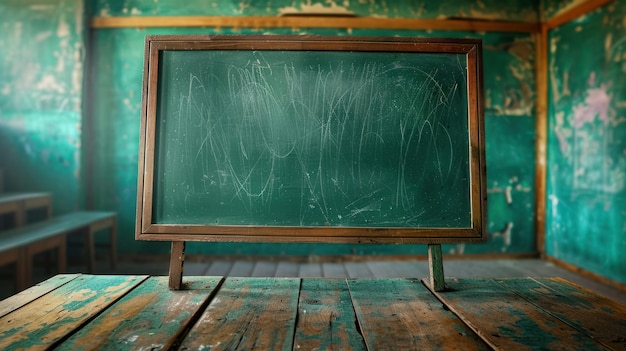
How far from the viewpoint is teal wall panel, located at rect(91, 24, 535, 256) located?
13.3ft

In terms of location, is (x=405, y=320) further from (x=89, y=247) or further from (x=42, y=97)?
(x=42, y=97)

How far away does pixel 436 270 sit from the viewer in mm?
1328

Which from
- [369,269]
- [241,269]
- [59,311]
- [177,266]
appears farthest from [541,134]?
[59,311]

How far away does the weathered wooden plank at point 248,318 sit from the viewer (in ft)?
3.01

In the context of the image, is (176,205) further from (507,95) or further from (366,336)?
(507,95)

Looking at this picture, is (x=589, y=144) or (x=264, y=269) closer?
(x=589, y=144)

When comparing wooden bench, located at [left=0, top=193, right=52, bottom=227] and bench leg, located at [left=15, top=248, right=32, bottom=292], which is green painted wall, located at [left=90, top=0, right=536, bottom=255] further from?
bench leg, located at [left=15, top=248, right=32, bottom=292]

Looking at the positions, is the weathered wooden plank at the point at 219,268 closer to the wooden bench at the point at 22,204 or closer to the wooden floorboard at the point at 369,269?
the wooden floorboard at the point at 369,269

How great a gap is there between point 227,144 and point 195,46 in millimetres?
366

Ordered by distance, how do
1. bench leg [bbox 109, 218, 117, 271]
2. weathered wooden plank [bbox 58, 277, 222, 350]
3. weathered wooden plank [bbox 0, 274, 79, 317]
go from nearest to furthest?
weathered wooden plank [bbox 58, 277, 222, 350], weathered wooden plank [bbox 0, 274, 79, 317], bench leg [bbox 109, 218, 117, 271]

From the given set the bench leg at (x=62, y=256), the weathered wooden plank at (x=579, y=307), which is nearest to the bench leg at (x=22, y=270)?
the bench leg at (x=62, y=256)

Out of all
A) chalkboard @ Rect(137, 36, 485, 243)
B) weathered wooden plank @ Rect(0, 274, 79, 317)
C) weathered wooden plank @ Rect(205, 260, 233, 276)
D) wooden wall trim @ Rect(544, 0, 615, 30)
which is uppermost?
wooden wall trim @ Rect(544, 0, 615, 30)

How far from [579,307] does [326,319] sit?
739mm

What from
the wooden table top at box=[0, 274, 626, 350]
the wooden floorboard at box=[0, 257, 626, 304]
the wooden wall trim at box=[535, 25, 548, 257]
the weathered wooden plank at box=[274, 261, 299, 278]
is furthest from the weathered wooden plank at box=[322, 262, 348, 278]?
the wooden table top at box=[0, 274, 626, 350]
